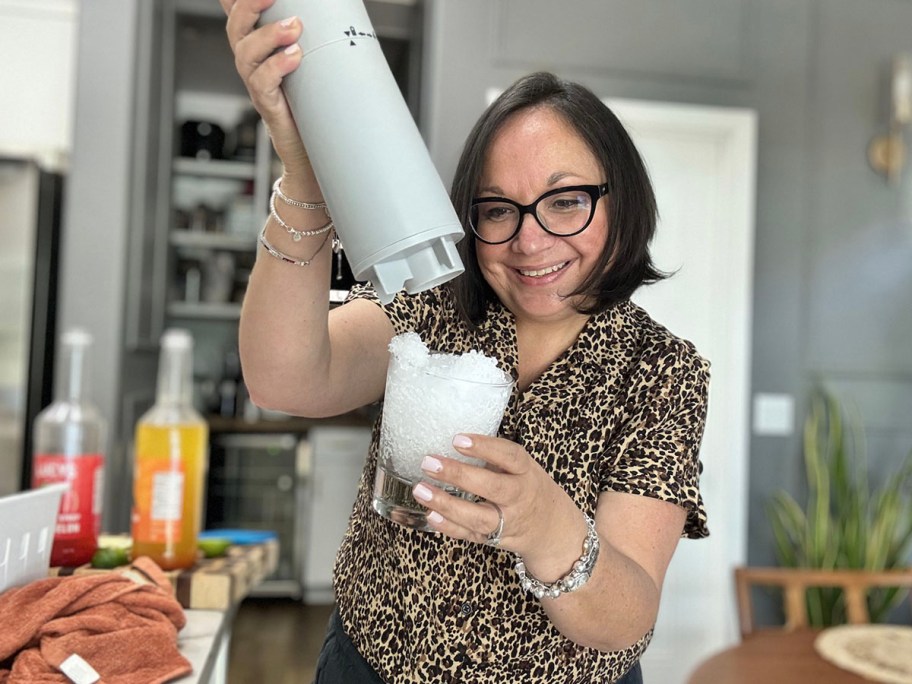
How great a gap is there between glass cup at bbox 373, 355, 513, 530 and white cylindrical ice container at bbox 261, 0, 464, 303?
7 centimetres

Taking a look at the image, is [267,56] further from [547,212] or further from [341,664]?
[341,664]

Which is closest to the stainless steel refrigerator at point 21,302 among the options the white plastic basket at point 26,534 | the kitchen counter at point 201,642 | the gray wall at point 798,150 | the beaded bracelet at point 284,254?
the gray wall at point 798,150

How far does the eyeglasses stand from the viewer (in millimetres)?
842

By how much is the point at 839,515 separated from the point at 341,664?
2.50m

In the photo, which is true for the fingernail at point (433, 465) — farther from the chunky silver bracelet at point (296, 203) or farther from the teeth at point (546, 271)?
the teeth at point (546, 271)

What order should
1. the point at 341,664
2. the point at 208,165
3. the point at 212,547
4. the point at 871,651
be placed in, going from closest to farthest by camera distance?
the point at 341,664 < the point at 212,547 < the point at 871,651 < the point at 208,165

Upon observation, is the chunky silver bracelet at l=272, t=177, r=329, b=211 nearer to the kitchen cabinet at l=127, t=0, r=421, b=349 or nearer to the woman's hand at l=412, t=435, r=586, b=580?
the woman's hand at l=412, t=435, r=586, b=580

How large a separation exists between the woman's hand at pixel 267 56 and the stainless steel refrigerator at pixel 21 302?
266 centimetres

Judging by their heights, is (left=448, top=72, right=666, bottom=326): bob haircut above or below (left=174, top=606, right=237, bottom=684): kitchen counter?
above

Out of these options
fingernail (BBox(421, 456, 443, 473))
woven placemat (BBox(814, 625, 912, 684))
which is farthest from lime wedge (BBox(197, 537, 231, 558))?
woven placemat (BBox(814, 625, 912, 684))

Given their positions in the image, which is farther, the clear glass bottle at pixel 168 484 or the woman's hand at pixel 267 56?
the clear glass bottle at pixel 168 484

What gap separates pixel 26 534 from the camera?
85cm

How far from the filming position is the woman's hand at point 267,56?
1.94 feet

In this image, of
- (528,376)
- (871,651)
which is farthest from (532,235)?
(871,651)
